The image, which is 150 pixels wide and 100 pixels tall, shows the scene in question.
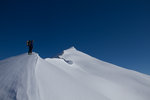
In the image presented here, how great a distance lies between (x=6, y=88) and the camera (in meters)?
5.03

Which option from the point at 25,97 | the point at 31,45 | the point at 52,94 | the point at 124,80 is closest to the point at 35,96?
the point at 25,97

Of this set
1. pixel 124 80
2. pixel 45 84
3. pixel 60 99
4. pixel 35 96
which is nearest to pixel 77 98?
pixel 60 99

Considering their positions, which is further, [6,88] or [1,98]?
[6,88]

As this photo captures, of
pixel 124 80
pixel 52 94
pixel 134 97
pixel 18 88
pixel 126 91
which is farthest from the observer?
pixel 124 80

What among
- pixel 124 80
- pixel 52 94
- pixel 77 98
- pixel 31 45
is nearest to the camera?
pixel 52 94

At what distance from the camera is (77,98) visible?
7.07m

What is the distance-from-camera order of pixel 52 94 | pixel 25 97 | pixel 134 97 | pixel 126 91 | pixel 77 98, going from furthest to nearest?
1. pixel 126 91
2. pixel 134 97
3. pixel 77 98
4. pixel 52 94
5. pixel 25 97

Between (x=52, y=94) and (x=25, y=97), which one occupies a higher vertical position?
(x=52, y=94)

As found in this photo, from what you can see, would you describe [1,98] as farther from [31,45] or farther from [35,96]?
[31,45]

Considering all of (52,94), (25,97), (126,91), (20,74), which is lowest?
(25,97)

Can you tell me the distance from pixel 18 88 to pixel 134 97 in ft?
47.4

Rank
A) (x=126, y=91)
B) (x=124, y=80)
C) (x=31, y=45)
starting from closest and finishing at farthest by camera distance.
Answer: (x=31, y=45) → (x=126, y=91) → (x=124, y=80)

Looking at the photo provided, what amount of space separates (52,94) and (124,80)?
1723cm

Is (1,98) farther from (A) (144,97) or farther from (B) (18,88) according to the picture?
(A) (144,97)
